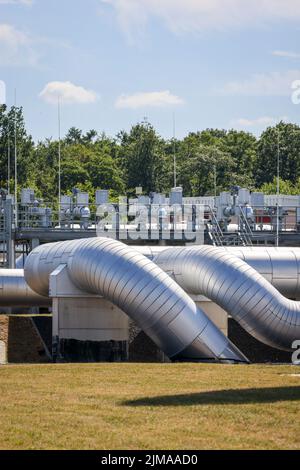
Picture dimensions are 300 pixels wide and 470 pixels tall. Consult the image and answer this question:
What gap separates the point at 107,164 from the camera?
12862cm

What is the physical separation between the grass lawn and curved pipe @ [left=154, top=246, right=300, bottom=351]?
202 inches

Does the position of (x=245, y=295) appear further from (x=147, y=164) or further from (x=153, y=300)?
(x=147, y=164)

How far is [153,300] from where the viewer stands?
33.2 meters

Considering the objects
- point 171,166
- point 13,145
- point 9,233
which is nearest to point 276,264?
point 9,233

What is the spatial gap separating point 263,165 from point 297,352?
3878 inches

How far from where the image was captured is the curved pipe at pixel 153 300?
3294cm

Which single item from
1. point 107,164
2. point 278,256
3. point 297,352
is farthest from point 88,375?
point 107,164

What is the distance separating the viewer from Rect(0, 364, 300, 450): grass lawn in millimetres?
19141

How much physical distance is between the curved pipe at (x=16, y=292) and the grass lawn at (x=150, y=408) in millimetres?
15880

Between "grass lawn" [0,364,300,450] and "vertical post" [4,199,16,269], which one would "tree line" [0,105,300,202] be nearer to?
"vertical post" [4,199,16,269]

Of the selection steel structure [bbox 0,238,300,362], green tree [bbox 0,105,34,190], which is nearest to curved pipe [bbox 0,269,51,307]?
steel structure [bbox 0,238,300,362]

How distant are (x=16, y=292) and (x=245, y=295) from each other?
12.8 metres

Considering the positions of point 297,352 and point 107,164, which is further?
point 107,164
